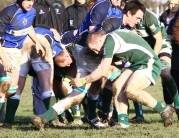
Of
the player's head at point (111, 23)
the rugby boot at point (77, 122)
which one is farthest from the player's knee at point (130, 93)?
the rugby boot at point (77, 122)

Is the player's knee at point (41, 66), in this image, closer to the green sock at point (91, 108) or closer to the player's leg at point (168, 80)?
the green sock at point (91, 108)

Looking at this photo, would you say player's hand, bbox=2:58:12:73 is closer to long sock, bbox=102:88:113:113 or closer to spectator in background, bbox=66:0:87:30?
long sock, bbox=102:88:113:113

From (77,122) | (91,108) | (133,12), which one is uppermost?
Result: (133,12)

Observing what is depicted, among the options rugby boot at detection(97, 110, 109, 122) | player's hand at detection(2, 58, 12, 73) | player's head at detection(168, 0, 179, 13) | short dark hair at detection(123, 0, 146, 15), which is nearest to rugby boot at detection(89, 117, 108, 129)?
rugby boot at detection(97, 110, 109, 122)

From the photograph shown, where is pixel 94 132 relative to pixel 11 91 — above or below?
below

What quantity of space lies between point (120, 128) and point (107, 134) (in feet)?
1.78

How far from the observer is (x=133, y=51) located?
8.60 meters

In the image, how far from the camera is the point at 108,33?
8.72m

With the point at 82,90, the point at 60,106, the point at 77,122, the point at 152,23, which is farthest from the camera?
the point at 152,23

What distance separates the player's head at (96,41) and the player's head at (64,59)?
1.09 meters

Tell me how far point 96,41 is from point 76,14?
333cm

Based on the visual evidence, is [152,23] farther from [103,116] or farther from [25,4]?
[25,4]

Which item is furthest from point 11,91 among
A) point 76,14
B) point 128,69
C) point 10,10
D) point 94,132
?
point 76,14

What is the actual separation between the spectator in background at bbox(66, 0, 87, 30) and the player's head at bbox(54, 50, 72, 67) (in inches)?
69.6
